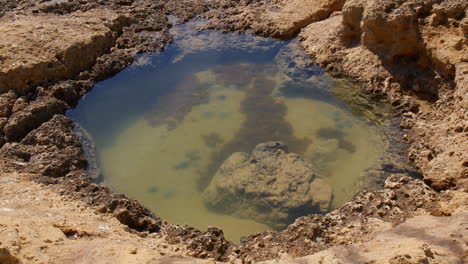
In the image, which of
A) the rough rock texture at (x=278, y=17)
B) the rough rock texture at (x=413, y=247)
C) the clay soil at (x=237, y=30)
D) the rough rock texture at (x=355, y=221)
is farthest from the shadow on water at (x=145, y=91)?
the rough rock texture at (x=413, y=247)

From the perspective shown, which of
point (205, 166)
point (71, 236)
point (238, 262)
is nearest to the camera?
point (71, 236)

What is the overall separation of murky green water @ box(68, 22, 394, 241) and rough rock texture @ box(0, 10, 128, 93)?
583mm

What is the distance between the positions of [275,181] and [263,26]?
3.34 m

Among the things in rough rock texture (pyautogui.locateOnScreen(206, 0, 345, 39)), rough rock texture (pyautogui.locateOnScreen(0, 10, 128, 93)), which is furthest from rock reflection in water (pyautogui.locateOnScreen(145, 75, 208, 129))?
rough rock texture (pyautogui.locateOnScreen(206, 0, 345, 39))

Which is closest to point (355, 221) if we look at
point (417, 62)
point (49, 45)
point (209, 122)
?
point (209, 122)

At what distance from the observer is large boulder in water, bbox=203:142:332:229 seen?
4.32 metres

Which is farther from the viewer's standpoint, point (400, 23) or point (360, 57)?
point (360, 57)

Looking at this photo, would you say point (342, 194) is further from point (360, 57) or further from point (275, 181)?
point (360, 57)

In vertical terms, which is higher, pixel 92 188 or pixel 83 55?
pixel 83 55

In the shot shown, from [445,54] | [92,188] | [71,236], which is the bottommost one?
[92,188]

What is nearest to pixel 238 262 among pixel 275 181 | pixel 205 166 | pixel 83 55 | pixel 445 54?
pixel 275 181

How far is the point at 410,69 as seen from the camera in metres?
5.60

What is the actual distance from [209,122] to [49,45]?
261cm

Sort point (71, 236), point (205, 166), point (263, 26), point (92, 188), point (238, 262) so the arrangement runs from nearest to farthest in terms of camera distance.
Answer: point (71, 236) → point (238, 262) → point (92, 188) → point (205, 166) → point (263, 26)
